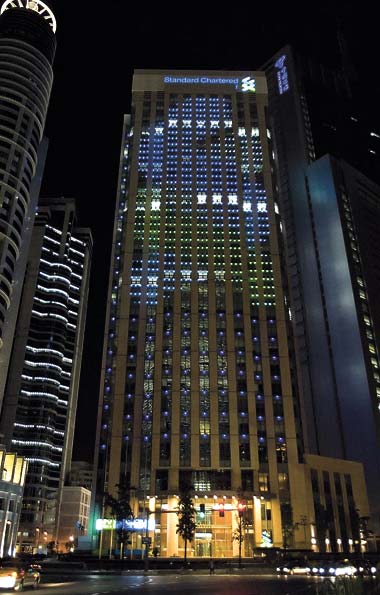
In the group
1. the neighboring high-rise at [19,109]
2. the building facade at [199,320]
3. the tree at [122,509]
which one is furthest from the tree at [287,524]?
the neighboring high-rise at [19,109]

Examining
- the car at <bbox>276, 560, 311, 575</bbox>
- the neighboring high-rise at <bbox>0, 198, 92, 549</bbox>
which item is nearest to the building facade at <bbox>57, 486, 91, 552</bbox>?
the neighboring high-rise at <bbox>0, 198, 92, 549</bbox>

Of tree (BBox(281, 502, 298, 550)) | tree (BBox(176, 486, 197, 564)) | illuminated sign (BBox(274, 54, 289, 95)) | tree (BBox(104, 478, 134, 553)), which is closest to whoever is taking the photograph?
tree (BBox(176, 486, 197, 564))

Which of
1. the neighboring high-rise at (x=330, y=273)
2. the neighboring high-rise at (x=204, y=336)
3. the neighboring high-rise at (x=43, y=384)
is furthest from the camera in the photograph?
the neighboring high-rise at (x=43, y=384)

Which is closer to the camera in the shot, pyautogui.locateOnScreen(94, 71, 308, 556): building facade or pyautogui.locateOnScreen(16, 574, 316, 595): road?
pyautogui.locateOnScreen(16, 574, 316, 595): road

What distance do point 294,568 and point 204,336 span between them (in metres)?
59.4

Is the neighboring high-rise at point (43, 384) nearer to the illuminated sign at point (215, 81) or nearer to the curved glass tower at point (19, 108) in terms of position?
the curved glass tower at point (19, 108)

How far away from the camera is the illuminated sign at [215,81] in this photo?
14188cm

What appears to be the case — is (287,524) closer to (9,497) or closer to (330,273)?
(9,497)

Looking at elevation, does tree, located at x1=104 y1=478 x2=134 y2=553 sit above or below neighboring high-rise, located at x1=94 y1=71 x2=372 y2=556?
below

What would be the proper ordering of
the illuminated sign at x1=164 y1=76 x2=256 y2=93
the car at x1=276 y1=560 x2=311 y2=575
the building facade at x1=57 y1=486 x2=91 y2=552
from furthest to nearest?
the building facade at x1=57 y1=486 x2=91 y2=552, the illuminated sign at x1=164 y1=76 x2=256 y2=93, the car at x1=276 y1=560 x2=311 y2=575

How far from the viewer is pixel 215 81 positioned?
468 ft

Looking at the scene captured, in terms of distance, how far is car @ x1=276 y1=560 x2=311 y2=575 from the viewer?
49250 mm

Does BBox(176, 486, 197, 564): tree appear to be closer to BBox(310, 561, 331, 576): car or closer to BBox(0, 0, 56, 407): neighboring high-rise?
BBox(310, 561, 331, 576): car

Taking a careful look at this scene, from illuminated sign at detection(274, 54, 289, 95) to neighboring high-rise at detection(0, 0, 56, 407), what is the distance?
89256 mm
